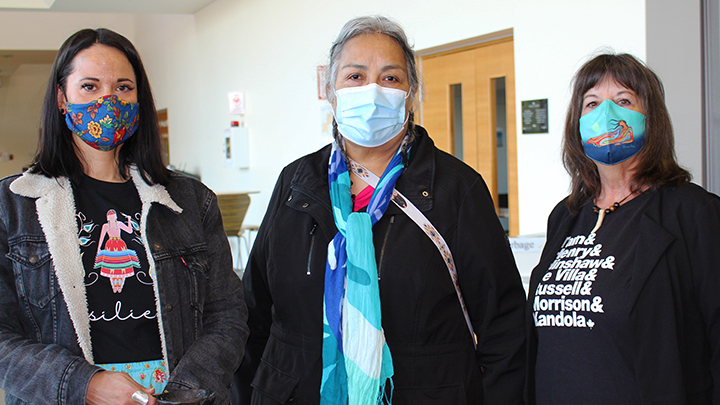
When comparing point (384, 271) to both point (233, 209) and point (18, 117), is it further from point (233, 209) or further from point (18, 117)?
point (18, 117)

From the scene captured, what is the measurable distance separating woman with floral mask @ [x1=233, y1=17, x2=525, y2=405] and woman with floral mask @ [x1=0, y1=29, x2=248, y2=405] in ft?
0.55

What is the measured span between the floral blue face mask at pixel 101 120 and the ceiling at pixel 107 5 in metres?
6.14

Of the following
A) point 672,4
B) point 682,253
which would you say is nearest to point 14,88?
point 672,4

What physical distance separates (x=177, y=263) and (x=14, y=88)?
12.3 meters

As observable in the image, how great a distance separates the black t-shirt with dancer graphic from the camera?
1.29 m

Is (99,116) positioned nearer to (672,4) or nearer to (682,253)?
(682,253)

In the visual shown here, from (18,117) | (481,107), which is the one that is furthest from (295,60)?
(18,117)

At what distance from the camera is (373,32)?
1.54m

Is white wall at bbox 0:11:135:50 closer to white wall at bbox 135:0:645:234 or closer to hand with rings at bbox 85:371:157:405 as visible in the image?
white wall at bbox 135:0:645:234

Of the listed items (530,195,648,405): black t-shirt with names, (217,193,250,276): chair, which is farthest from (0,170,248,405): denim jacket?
(217,193,250,276): chair

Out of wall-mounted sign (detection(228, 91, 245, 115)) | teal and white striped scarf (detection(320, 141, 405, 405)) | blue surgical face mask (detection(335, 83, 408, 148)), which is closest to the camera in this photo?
teal and white striped scarf (detection(320, 141, 405, 405))

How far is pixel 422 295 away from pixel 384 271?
0.11 metres

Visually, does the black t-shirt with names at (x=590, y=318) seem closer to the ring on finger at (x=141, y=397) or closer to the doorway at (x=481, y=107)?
the ring on finger at (x=141, y=397)

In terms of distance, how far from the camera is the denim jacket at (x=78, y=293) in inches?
46.3
